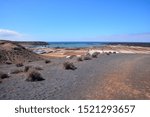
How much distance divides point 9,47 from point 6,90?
99.5 feet

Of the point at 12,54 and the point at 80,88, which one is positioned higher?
the point at 80,88

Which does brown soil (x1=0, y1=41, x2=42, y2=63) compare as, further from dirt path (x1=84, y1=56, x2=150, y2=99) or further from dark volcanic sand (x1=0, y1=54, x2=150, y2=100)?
dirt path (x1=84, y1=56, x2=150, y2=99)

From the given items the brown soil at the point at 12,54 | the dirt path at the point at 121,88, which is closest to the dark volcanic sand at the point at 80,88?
the dirt path at the point at 121,88

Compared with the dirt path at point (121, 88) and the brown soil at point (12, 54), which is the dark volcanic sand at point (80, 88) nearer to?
the dirt path at point (121, 88)

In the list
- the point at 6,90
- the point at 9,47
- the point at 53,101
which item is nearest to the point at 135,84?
the point at 53,101

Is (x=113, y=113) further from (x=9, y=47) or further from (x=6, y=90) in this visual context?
(x=9, y=47)

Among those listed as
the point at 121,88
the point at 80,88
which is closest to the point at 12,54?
the point at 80,88

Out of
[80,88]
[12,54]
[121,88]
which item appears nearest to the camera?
[121,88]

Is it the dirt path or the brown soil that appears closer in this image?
the dirt path

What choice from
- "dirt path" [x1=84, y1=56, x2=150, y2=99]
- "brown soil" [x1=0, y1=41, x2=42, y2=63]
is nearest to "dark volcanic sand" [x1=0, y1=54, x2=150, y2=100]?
"dirt path" [x1=84, y1=56, x2=150, y2=99]

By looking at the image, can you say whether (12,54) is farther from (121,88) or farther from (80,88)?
(121,88)

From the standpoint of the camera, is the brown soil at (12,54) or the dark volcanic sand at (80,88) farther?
the brown soil at (12,54)

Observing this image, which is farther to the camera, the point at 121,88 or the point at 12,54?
the point at 12,54

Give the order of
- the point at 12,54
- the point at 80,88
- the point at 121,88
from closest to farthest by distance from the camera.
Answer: the point at 121,88, the point at 80,88, the point at 12,54
